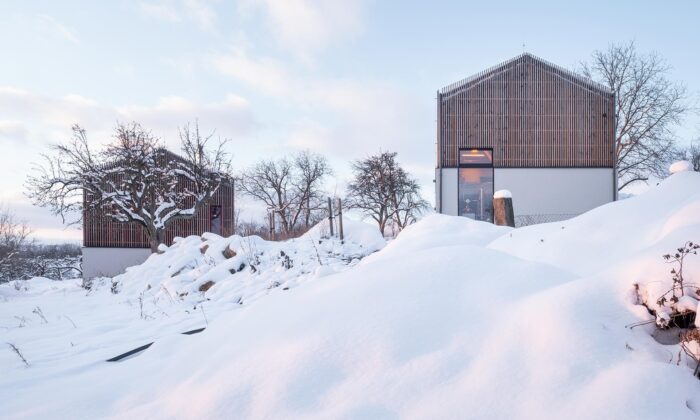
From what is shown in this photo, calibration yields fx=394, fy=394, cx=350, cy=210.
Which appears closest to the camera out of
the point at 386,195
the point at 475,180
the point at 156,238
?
the point at 475,180

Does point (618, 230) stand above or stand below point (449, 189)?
below

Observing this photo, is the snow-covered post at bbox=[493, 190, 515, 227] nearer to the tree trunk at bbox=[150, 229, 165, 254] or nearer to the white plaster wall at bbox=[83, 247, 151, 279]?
the tree trunk at bbox=[150, 229, 165, 254]

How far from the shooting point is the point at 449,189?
57.8 ft

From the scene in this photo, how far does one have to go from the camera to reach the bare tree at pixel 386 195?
96.4ft

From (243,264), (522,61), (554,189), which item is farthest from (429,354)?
(522,61)

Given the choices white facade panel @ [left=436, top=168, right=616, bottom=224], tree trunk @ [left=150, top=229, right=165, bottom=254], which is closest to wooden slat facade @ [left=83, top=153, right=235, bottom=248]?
tree trunk @ [left=150, top=229, right=165, bottom=254]

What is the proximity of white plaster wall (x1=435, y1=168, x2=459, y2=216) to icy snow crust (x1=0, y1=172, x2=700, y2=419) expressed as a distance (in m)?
13.7

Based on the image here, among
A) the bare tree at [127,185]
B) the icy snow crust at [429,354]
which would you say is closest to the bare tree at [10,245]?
the bare tree at [127,185]

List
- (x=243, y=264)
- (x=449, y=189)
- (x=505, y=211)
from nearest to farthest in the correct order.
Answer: (x=243, y=264)
(x=505, y=211)
(x=449, y=189)

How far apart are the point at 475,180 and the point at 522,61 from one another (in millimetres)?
5722

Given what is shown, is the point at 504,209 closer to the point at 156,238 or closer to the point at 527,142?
the point at 527,142

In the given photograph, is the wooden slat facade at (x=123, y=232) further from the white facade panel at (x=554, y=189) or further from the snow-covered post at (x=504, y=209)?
the snow-covered post at (x=504, y=209)

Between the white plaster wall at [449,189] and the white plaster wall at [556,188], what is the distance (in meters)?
1.85

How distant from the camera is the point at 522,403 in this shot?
162 centimetres
